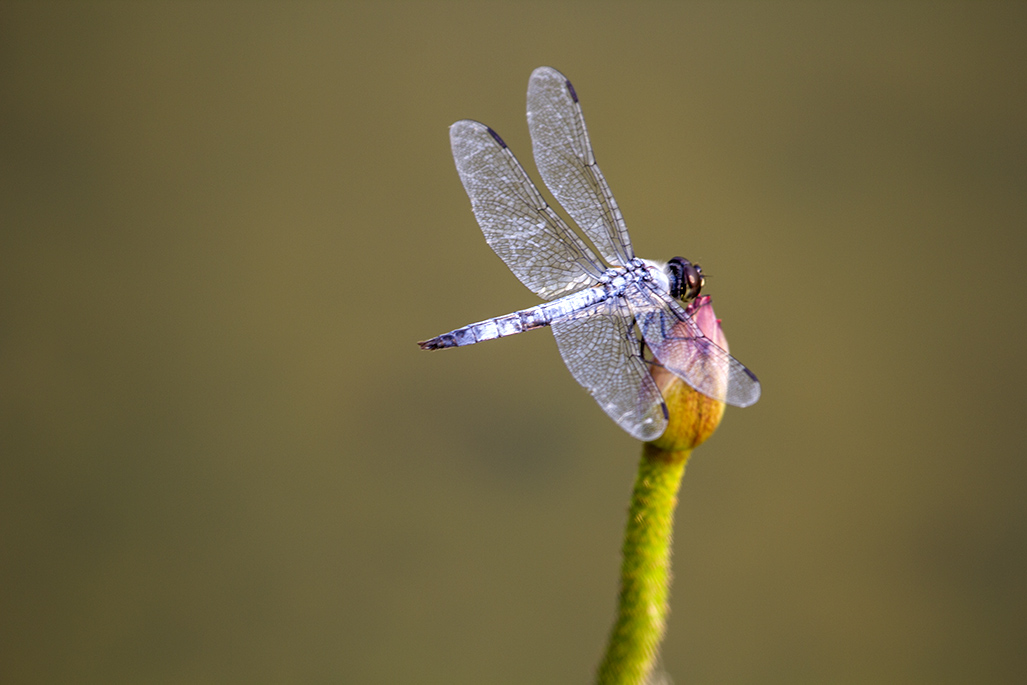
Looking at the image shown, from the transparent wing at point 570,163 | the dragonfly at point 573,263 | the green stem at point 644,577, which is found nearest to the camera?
the green stem at point 644,577

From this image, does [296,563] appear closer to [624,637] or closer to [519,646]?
[519,646]

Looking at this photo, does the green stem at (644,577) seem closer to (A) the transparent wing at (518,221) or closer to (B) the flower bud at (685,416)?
(B) the flower bud at (685,416)

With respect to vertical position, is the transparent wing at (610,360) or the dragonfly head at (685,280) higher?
the dragonfly head at (685,280)

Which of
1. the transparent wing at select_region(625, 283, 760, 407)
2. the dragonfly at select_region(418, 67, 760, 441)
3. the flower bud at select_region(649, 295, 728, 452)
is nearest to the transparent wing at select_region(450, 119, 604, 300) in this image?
the dragonfly at select_region(418, 67, 760, 441)

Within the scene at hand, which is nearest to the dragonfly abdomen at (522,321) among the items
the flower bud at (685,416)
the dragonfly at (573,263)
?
the dragonfly at (573,263)

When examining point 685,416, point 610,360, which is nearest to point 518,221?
point 610,360

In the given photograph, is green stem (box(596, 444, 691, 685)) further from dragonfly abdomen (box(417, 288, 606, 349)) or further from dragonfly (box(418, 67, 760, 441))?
dragonfly abdomen (box(417, 288, 606, 349))
